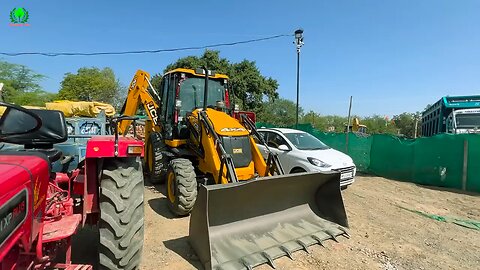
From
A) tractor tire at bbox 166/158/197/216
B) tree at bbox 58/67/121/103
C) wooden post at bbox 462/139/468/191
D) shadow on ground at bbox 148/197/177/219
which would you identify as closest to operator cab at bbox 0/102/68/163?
tractor tire at bbox 166/158/197/216

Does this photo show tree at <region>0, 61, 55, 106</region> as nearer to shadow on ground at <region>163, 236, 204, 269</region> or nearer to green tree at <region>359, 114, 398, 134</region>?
shadow on ground at <region>163, 236, 204, 269</region>

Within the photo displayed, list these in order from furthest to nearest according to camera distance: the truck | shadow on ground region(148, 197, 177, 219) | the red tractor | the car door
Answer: the truck, the car door, shadow on ground region(148, 197, 177, 219), the red tractor

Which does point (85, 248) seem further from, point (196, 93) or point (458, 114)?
point (458, 114)

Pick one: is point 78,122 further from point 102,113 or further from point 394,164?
point 394,164

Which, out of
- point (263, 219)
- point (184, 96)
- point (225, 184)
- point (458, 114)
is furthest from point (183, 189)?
point (458, 114)

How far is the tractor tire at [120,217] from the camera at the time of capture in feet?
9.27

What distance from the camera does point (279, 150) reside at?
774 centimetres

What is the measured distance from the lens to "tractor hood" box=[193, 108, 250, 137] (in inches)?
215

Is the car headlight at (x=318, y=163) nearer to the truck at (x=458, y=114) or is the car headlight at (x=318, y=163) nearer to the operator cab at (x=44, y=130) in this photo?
the operator cab at (x=44, y=130)

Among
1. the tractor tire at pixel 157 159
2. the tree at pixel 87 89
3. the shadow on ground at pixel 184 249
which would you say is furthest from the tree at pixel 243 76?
the shadow on ground at pixel 184 249

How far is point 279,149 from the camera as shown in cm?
774

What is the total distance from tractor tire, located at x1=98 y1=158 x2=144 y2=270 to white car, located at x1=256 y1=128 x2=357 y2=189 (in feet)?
12.8

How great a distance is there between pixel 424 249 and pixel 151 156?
574 cm

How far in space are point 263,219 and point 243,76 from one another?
26.3 m
